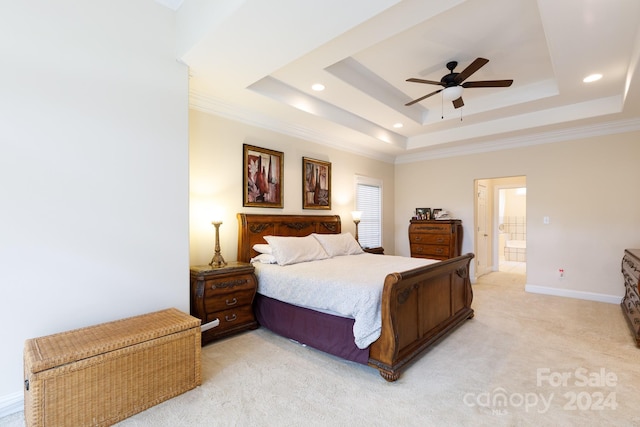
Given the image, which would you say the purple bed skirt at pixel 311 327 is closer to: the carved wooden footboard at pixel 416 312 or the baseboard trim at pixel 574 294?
the carved wooden footboard at pixel 416 312

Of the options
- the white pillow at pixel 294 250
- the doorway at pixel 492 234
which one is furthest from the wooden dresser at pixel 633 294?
the white pillow at pixel 294 250

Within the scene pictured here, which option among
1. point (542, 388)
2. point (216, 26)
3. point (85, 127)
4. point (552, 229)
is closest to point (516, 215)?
point (552, 229)

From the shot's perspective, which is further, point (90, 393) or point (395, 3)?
point (395, 3)

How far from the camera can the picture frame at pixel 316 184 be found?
4.70 meters

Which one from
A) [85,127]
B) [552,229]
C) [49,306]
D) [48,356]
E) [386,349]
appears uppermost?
[85,127]

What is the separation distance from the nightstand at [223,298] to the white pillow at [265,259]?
30 cm

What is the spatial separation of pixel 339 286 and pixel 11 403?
236cm

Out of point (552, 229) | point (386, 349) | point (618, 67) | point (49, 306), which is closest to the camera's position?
point (49, 306)

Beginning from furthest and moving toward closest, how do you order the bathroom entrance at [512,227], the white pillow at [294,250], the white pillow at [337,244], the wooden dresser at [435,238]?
the bathroom entrance at [512,227]
the wooden dresser at [435,238]
the white pillow at [337,244]
the white pillow at [294,250]

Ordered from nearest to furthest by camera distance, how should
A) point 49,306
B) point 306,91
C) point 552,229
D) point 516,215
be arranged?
1. point 49,306
2. point 306,91
3. point 552,229
4. point 516,215

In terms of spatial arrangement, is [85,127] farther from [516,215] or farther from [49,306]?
[516,215]

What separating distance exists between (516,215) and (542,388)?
8.31m

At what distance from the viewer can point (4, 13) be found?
191cm

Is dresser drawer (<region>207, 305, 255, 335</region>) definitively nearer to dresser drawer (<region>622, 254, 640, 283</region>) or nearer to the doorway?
dresser drawer (<region>622, 254, 640, 283</region>)
